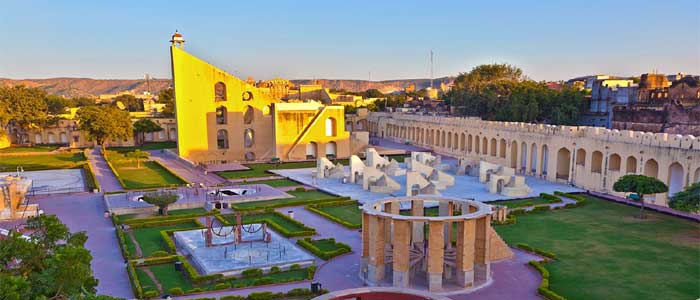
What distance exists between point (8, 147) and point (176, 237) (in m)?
54.1

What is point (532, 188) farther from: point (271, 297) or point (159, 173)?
point (159, 173)

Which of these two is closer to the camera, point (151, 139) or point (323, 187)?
point (323, 187)

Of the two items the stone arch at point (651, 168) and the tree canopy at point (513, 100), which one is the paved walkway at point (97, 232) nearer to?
the stone arch at point (651, 168)

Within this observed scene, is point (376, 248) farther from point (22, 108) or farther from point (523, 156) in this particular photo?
point (22, 108)

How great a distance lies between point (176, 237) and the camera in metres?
23.9

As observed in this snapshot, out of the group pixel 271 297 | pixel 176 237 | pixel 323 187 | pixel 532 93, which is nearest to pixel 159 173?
pixel 323 187

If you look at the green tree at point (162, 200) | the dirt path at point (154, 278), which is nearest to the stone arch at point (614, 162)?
the green tree at point (162, 200)

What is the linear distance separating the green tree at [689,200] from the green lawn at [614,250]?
1.45m

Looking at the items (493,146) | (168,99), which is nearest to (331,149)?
(493,146)

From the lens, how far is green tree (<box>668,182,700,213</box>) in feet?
76.0

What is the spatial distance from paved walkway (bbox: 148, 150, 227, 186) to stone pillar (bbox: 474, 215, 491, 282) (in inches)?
969

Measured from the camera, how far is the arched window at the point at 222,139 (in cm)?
5331

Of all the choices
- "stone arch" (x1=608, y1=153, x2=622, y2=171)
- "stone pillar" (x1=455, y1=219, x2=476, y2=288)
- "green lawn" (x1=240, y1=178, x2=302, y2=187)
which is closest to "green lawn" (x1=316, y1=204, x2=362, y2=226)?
"green lawn" (x1=240, y1=178, x2=302, y2=187)

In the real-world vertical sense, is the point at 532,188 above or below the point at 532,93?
below
